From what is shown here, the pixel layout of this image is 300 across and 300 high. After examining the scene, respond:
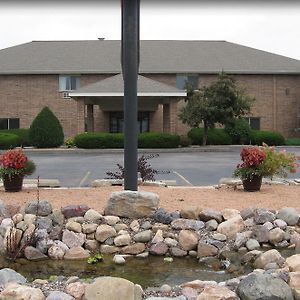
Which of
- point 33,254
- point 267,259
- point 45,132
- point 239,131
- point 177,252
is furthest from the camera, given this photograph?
point 239,131

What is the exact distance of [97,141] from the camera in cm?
3164

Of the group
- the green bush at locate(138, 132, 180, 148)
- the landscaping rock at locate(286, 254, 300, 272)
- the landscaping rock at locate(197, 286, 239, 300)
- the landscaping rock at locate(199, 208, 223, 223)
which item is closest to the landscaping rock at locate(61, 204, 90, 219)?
the landscaping rock at locate(199, 208, 223, 223)

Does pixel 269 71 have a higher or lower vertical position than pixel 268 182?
higher

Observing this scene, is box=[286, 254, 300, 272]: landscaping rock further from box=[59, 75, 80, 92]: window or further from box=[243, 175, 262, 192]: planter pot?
box=[59, 75, 80, 92]: window

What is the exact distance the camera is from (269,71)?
4041 centimetres

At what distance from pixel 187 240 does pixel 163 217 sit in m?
0.71

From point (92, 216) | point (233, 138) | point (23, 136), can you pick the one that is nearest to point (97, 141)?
point (23, 136)

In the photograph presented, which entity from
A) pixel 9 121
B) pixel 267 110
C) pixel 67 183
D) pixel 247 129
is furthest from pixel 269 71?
pixel 67 183

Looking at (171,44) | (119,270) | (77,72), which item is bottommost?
(119,270)

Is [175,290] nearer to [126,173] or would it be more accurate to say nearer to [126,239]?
[126,239]

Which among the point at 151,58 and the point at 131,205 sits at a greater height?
the point at 151,58

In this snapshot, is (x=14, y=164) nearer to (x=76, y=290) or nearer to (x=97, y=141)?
(x=76, y=290)

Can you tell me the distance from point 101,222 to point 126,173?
1.73 meters

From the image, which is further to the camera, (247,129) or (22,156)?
(247,129)
